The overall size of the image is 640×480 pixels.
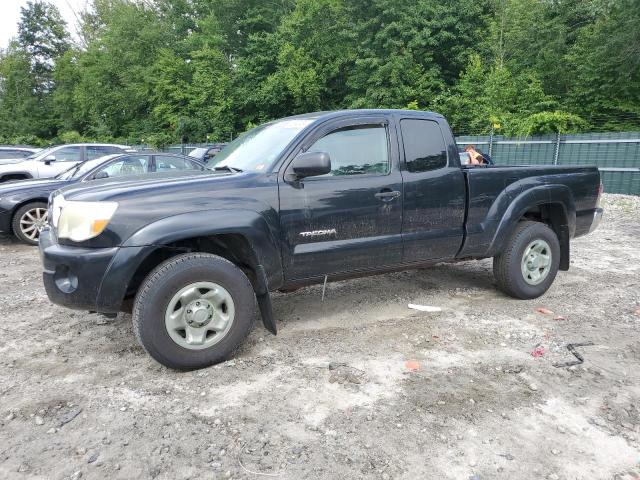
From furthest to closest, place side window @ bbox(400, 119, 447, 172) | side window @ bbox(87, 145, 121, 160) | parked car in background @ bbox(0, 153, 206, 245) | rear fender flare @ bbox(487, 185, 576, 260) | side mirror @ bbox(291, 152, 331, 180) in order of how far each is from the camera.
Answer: side window @ bbox(87, 145, 121, 160) < parked car in background @ bbox(0, 153, 206, 245) < rear fender flare @ bbox(487, 185, 576, 260) < side window @ bbox(400, 119, 447, 172) < side mirror @ bbox(291, 152, 331, 180)

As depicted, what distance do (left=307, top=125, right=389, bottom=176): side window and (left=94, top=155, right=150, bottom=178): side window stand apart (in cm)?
542

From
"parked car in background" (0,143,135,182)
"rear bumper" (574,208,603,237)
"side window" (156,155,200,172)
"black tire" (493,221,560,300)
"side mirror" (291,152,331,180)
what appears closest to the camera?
"side mirror" (291,152,331,180)

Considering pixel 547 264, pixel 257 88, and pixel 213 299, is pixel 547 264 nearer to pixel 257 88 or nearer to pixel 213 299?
pixel 213 299

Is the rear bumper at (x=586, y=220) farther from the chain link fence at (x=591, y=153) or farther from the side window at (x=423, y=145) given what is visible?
the chain link fence at (x=591, y=153)

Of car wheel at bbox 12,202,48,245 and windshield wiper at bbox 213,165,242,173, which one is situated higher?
windshield wiper at bbox 213,165,242,173

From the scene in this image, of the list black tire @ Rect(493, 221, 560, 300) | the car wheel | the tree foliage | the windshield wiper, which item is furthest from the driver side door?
the tree foliage

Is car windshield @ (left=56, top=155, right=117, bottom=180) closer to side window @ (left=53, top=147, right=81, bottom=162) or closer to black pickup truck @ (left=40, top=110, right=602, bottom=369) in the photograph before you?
Result: side window @ (left=53, top=147, right=81, bottom=162)

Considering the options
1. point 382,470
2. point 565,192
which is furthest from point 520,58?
point 382,470

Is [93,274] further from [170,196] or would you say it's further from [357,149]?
[357,149]

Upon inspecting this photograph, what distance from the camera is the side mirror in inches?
135

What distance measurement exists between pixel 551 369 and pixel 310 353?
1.77 m

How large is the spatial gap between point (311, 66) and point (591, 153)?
20007 mm

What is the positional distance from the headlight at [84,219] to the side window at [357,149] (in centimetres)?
158

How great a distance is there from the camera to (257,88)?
3225cm
